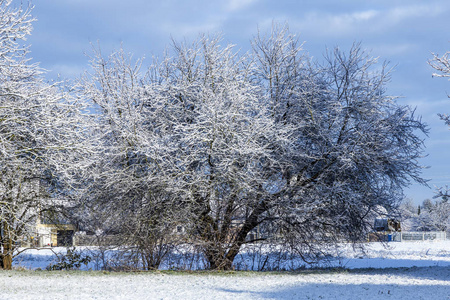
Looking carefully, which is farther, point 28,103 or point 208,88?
point 208,88

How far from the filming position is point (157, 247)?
45.1ft

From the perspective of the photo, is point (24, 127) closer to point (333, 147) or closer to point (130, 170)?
point (130, 170)

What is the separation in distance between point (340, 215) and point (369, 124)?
2844 mm

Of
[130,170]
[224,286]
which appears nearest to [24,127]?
[130,170]

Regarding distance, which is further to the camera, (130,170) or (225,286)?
(130,170)

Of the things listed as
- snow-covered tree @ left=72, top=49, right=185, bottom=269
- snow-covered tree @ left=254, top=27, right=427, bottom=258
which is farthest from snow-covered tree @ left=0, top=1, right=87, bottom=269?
snow-covered tree @ left=254, top=27, right=427, bottom=258

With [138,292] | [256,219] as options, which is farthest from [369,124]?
[138,292]

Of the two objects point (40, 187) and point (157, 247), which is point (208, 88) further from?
point (40, 187)

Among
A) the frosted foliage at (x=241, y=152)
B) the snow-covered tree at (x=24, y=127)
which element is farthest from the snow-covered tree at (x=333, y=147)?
the snow-covered tree at (x=24, y=127)

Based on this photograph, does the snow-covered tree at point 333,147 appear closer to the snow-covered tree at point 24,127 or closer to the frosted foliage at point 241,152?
the frosted foliage at point 241,152

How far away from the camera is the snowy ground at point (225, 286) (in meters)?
8.62

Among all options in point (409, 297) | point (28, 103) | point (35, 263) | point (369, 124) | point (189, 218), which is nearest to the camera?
point (409, 297)

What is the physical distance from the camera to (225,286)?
388 inches

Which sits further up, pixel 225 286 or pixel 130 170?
pixel 130 170
